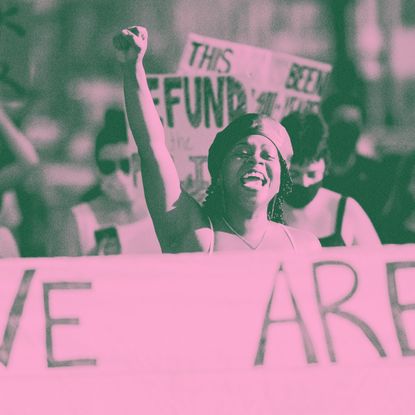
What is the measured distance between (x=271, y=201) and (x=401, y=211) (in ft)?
2.54

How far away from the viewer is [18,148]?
10.6ft

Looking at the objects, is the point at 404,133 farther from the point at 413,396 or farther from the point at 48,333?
the point at 48,333

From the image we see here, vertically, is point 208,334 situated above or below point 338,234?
below

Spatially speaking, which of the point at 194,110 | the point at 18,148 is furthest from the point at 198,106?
the point at 18,148

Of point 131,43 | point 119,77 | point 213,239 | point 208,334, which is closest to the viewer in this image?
point 131,43

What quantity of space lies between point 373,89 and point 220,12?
75 centimetres

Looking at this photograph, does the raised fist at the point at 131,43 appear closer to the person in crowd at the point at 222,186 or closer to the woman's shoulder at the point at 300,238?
the person in crowd at the point at 222,186

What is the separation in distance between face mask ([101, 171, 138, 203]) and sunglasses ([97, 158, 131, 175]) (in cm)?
2

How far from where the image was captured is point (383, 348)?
2.69 meters

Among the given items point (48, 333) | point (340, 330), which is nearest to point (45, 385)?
point (48, 333)

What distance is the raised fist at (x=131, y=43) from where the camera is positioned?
2.55 m

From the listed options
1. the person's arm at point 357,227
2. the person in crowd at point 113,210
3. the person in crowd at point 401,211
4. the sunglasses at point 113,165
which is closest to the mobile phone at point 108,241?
the person in crowd at point 113,210

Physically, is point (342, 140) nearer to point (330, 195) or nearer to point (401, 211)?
point (330, 195)

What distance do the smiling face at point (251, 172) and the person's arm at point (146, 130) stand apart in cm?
22
